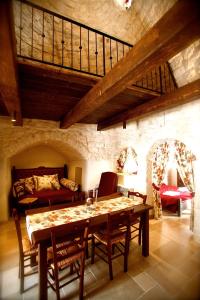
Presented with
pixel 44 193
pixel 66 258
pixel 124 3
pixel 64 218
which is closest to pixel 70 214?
pixel 64 218

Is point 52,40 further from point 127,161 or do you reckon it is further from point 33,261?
point 33,261

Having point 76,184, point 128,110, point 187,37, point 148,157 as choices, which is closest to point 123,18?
point 128,110

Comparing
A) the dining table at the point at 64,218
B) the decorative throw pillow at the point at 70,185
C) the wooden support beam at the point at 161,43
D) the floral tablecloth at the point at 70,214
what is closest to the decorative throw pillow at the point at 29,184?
the decorative throw pillow at the point at 70,185

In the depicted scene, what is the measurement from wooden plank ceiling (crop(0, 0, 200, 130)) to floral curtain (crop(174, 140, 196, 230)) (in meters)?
1.68

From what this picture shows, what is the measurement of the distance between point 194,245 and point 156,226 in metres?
0.86

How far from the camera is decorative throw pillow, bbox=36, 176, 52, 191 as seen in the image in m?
4.77

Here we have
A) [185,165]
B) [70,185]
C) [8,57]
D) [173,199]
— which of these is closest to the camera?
[8,57]

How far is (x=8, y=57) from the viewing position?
1.30 meters

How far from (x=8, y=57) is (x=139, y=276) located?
2.96 metres

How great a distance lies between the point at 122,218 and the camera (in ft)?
7.04

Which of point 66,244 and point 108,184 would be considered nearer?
point 66,244

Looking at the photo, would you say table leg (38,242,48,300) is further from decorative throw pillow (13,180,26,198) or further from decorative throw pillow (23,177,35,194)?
decorative throw pillow (23,177,35,194)

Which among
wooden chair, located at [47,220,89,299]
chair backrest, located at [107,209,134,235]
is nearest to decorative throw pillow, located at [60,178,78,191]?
chair backrest, located at [107,209,134,235]

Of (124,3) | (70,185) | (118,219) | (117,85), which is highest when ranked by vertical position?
(124,3)
